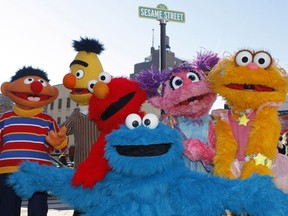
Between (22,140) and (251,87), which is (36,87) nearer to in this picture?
(22,140)

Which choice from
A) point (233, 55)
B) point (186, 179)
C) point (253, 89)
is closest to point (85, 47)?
point (233, 55)

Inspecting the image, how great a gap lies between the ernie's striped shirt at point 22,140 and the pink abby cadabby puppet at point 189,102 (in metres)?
1.15

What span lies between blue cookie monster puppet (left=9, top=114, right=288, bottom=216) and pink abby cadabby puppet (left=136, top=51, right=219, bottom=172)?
0.88m

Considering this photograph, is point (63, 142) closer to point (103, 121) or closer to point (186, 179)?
point (103, 121)

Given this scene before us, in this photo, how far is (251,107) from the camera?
11.0ft

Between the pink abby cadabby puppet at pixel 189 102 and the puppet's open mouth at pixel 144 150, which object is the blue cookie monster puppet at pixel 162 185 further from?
the pink abby cadabby puppet at pixel 189 102

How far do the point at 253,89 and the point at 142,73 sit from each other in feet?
3.75

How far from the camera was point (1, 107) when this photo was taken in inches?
1250

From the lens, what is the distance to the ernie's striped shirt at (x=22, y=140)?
376 centimetres

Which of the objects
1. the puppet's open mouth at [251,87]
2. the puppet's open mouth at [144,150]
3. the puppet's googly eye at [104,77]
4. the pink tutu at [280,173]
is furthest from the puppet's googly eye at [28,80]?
the pink tutu at [280,173]

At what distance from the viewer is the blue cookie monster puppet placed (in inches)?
88.2

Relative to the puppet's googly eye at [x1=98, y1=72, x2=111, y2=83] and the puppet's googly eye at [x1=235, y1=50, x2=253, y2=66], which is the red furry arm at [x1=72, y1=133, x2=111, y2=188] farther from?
the puppet's googly eye at [x1=235, y1=50, x2=253, y2=66]

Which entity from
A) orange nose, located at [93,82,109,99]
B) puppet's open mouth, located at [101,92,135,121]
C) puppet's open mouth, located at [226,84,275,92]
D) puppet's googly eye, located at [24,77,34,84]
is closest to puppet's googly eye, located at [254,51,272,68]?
puppet's open mouth, located at [226,84,275,92]

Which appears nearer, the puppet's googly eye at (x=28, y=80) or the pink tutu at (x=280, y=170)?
the pink tutu at (x=280, y=170)
